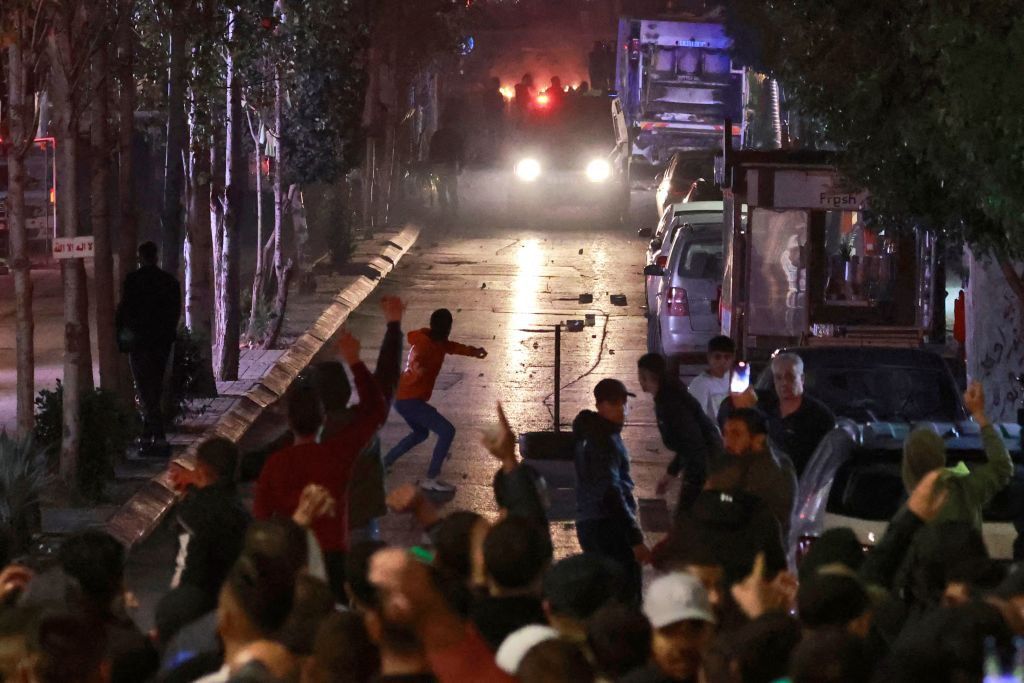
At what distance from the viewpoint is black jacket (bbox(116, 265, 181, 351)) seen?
14508 mm

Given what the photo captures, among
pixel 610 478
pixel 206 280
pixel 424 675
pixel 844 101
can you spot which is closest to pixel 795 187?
pixel 844 101

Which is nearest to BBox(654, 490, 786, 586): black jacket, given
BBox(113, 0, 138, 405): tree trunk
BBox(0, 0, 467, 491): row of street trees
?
BBox(0, 0, 467, 491): row of street trees

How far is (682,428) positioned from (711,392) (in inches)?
86.9

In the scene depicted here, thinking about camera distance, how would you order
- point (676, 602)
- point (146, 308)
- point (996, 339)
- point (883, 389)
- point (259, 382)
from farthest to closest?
point (259, 382)
point (996, 339)
point (146, 308)
point (883, 389)
point (676, 602)

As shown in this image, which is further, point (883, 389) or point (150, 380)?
point (150, 380)

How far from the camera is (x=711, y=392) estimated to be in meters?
12.1

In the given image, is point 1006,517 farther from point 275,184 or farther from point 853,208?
point 275,184

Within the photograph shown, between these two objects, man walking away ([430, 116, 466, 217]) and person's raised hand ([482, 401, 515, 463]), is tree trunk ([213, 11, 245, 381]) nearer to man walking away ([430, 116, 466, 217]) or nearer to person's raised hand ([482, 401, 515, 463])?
person's raised hand ([482, 401, 515, 463])

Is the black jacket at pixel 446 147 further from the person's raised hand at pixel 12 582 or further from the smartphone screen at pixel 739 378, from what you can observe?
the person's raised hand at pixel 12 582

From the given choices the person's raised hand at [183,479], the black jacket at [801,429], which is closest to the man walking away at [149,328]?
the black jacket at [801,429]

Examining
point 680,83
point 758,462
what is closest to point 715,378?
point 758,462

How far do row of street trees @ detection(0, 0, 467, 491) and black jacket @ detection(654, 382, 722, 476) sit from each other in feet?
15.5

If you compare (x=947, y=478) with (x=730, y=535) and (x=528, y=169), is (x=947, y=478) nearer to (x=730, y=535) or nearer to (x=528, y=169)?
(x=730, y=535)

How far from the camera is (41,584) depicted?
6262 mm
